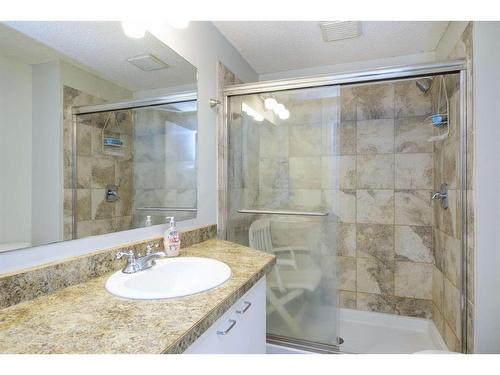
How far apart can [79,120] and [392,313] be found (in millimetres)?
2622

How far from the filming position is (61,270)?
3.00 feet

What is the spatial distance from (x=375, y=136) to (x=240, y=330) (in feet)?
6.79

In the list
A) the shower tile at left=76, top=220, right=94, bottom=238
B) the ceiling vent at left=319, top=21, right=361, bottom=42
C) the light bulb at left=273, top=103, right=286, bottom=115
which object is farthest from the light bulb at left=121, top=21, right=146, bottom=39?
the ceiling vent at left=319, top=21, right=361, bottom=42

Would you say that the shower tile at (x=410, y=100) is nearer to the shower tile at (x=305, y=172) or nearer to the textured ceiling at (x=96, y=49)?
the shower tile at (x=305, y=172)

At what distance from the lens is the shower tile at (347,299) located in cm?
250

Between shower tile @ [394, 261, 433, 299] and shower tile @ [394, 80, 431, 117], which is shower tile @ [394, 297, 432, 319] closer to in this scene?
shower tile @ [394, 261, 433, 299]

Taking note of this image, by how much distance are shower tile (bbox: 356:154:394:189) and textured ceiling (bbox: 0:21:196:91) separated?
1715 millimetres

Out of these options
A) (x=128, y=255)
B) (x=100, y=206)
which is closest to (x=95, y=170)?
(x=100, y=206)

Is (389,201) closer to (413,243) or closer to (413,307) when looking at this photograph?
(413,243)

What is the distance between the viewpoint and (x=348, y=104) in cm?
253

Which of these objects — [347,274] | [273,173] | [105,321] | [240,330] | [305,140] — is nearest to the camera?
[105,321]

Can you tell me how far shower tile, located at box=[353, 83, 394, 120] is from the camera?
7.91 ft
